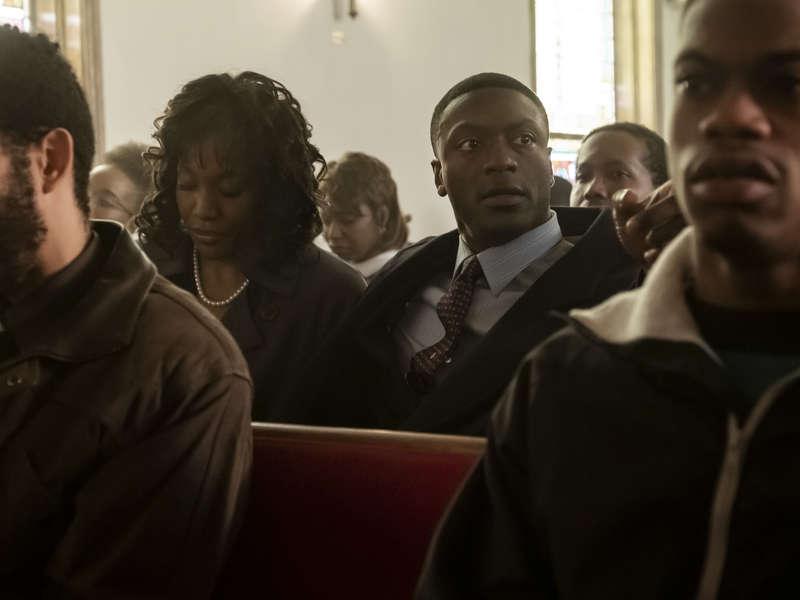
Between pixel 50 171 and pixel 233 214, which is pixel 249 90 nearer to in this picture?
pixel 233 214

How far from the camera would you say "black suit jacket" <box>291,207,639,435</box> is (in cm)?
235

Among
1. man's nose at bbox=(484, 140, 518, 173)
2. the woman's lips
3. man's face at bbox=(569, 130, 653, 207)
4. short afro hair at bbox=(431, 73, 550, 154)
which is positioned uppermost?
short afro hair at bbox=(431, 73, 550, 154)

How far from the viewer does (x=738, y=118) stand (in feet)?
3.80

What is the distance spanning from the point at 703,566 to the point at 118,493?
0.88 m

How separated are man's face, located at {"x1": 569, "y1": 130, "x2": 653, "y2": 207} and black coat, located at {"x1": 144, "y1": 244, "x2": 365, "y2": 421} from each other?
1.07 m

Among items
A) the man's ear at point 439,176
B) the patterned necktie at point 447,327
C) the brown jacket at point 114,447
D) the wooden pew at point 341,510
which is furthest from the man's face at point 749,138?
the man's ear at point 439,176

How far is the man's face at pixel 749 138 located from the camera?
116cm

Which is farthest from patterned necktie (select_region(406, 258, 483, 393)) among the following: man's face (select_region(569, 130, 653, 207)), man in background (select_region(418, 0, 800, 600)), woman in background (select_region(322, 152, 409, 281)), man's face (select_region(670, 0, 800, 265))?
woman in background (select_region(322, 152, 409, 281))

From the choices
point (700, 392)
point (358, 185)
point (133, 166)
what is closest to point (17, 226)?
point (700, 392)

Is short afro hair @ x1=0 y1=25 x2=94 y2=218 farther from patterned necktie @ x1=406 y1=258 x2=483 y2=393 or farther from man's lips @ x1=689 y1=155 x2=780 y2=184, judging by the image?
man's lips @ x1=689 y1=155 x2=780 y2=184

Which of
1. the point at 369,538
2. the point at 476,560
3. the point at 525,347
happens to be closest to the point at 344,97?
the point at 525,347

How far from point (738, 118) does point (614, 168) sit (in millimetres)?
2544

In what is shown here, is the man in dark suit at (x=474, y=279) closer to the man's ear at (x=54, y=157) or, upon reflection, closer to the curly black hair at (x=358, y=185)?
the man's ear at (x=54, y=157)

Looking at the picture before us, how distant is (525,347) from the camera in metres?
2.37
